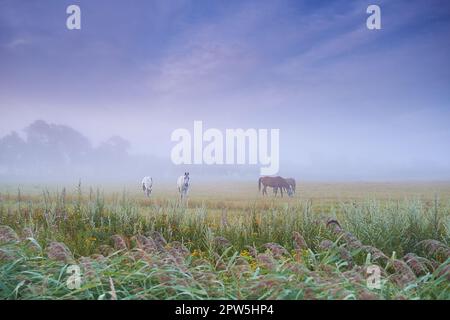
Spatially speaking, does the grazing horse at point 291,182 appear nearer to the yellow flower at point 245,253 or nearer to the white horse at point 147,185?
the yellow flower at point 245,253

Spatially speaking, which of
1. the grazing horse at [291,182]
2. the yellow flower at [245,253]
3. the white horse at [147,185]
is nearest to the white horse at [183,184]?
the white horse at [147,185]

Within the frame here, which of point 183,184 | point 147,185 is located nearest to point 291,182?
point 183,184

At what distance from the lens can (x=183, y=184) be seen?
16.4ft

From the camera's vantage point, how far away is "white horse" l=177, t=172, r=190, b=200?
491cm

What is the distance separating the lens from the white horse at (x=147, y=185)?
489cm

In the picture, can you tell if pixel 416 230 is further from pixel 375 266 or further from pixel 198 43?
pixel 198 43

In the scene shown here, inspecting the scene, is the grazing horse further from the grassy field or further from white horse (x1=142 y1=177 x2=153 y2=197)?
white horse (x1=142 y1=177 x2=153 y2=197)

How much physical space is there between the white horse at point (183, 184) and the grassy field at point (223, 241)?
0.28 ft

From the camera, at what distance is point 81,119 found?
4.84 m

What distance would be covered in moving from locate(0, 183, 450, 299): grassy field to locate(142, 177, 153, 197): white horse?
0.27ft

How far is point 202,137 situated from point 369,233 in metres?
1.87

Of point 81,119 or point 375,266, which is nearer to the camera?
point 375,266

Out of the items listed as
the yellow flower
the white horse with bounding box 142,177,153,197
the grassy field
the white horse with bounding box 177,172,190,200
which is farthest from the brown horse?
the white horse with bounding box 142,177,153,197

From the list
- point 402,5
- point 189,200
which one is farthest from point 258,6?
point 189,200
